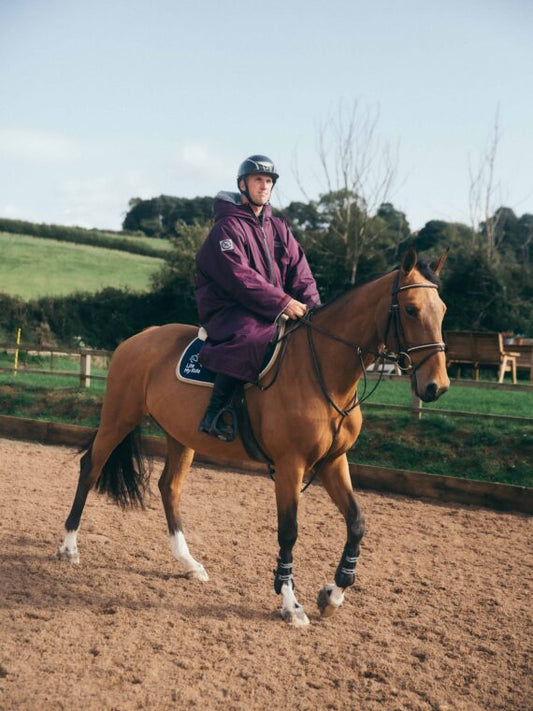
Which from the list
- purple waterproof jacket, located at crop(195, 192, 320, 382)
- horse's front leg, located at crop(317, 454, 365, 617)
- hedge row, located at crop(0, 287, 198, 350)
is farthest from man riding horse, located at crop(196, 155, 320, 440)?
hedge row, located at crop(0, 287, 198, 350)

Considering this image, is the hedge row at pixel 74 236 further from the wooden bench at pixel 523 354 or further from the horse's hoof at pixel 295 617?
the horse's hoof at pixel 295 617

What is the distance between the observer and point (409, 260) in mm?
3877

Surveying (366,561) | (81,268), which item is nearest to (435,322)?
(366,561)

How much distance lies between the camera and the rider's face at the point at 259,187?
4.59m

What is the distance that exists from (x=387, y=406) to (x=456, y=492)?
6.69 ft

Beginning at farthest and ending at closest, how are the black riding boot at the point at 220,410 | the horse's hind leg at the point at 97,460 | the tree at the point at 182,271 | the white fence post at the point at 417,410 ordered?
1. the tree at the point at 182,271
2. the white fence post at the point at 417,410
3. the horse's hind leg at the point at 97,460
4. the black riding boot at the point at 220,410

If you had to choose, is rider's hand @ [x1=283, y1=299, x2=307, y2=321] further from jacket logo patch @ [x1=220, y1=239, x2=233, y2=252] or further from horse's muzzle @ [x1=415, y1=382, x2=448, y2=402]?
horse's muzzle @ [x1=415, y1=382, x2=448, y2=402]

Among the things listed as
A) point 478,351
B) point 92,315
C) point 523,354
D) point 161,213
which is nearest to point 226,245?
point 478,351

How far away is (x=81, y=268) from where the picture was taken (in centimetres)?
3622

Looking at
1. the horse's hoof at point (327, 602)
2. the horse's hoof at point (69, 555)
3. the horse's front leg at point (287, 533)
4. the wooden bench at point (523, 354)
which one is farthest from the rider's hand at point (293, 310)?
the wooden bench at point (523, 354)

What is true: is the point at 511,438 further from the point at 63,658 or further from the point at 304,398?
the point at 63,658

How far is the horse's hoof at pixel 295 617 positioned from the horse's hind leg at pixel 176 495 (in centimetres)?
94

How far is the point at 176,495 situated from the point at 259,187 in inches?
93.1

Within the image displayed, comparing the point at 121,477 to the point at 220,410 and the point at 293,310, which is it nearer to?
the point at 220,410
